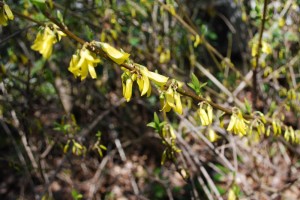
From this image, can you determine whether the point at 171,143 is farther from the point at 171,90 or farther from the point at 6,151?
the point at 6,151

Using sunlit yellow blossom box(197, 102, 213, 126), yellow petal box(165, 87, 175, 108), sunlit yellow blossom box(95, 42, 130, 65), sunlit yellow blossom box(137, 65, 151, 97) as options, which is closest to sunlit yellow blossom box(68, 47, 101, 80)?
sunlit yellow blossom box(95, 42, 130, 65)

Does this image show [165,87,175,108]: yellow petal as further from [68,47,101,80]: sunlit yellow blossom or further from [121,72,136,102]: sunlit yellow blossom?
[68,47,101,80]: sunlit yellow blossom

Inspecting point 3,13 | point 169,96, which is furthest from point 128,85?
point 3,13

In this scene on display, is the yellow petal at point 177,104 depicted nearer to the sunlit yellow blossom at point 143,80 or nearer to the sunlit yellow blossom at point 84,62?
the sunlit yellow blossom at point 143,80

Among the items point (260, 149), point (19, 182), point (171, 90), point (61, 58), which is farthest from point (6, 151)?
point (171, 90)

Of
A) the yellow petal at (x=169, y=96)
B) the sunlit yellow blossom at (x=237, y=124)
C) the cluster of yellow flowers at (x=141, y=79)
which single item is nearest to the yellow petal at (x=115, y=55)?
the cluster of yellow flowers at (x=141, y=79)

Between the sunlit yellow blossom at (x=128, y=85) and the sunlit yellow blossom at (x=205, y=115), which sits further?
the sunlit yellow blossom at (x=205, y=115)
